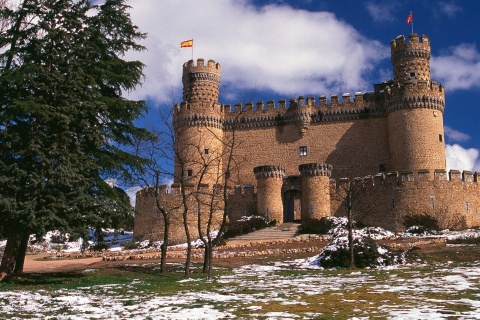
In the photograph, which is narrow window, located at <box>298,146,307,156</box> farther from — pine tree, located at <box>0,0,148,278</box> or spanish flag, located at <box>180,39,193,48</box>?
pine tree, located at <box>0,0,148,278</box>

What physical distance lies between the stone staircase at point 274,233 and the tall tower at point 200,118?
10.0 m

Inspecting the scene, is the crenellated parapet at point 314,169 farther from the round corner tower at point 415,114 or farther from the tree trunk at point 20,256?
the tree trunk at point 20,256

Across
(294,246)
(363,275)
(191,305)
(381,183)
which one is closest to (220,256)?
(294,246)

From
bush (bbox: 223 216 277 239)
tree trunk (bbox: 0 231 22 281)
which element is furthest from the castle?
tree trunk (bbox: 0 231 22 281)

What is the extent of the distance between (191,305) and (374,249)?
11263mm

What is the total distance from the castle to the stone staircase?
245 centimetres

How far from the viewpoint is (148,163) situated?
1897cm

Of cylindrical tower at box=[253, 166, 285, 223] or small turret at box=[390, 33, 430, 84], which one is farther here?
small turret at box=[390, 33, 430, 84]

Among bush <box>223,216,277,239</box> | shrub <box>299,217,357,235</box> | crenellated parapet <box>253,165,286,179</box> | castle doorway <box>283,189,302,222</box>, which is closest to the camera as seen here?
shrub <box>299,217,357,235</box>

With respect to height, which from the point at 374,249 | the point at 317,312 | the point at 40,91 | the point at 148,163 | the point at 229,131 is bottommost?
the point at 317,312

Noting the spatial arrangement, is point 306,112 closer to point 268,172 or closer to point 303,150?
point 303,150

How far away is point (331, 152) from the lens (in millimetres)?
47969

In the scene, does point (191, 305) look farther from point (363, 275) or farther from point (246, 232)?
point (246, 232)

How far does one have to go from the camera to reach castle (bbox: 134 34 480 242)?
37656mm
